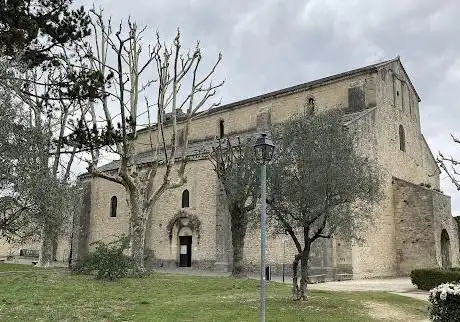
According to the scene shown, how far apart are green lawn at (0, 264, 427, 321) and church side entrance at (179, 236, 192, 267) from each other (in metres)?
13.5

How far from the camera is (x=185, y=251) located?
34.6 meters

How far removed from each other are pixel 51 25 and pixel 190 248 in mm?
22983

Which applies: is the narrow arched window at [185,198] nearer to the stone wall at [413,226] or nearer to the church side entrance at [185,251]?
the church side entrance at [185,251]

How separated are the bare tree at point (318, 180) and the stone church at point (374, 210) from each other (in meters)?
11.3

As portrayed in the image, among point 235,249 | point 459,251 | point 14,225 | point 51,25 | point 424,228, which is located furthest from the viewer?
point 459,251

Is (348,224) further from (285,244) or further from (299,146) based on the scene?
(285,244)

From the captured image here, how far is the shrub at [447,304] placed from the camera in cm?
958

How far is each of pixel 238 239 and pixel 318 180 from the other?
35.8ft

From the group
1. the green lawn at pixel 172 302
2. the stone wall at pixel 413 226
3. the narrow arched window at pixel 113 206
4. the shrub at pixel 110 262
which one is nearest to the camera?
the green lawn at pixel 172 302

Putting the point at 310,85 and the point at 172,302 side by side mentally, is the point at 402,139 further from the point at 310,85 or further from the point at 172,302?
the point at 172,302

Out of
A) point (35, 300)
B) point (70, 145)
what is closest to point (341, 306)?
point (35, 300)

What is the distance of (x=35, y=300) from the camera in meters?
14.1

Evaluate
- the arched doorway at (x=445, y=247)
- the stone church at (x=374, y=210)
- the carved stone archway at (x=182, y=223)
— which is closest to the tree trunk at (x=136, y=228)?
the stone church at (x=374, y=210)

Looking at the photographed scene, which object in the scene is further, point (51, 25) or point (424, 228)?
point (424, 228)
